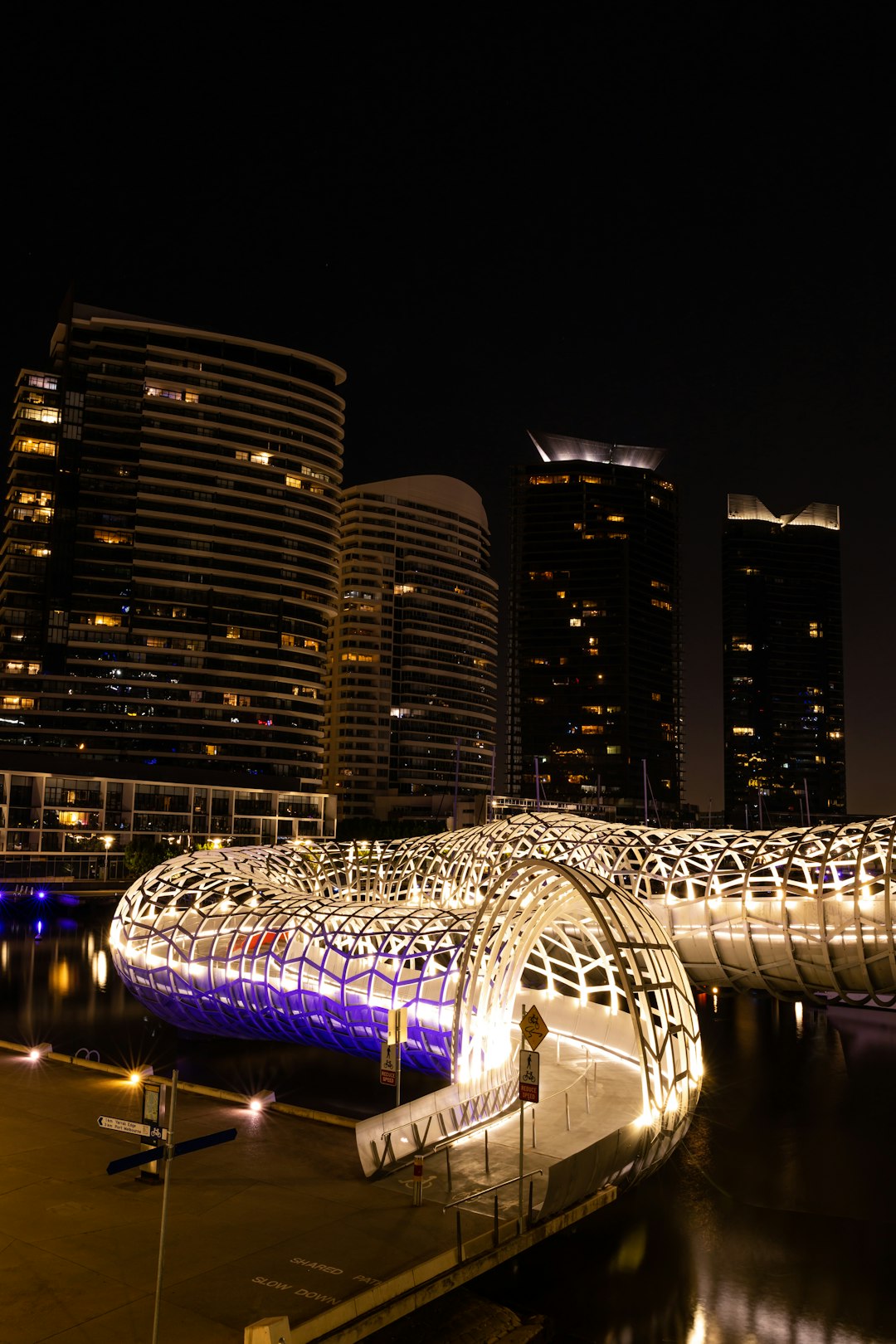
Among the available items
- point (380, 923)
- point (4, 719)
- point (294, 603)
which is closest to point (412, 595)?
point (294, 603)

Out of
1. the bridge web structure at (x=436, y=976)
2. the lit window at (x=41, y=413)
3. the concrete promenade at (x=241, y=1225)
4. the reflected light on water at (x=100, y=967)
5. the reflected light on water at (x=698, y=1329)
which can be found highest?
the lit window at (x=41, y=413)

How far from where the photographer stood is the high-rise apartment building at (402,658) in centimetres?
17800

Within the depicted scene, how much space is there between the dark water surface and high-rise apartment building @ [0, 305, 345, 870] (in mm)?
91812

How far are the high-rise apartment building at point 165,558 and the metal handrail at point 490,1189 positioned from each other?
109 meters

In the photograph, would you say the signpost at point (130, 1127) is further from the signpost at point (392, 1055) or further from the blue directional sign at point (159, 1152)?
the signpost at point (392, 1055)

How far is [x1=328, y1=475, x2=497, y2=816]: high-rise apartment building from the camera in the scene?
17800cm

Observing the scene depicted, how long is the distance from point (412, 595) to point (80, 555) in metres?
68.9

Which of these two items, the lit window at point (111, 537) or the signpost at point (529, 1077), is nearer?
the signpost at point (529, 1077)

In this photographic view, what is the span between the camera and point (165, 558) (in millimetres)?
136875

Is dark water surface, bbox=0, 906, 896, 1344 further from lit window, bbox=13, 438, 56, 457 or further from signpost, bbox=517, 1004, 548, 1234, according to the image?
lit window, bbox=13, 438, 56, 457

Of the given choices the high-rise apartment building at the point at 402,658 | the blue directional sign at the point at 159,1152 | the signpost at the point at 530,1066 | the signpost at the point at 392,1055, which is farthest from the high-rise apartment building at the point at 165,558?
the blue directional sign at the point at 159,1152

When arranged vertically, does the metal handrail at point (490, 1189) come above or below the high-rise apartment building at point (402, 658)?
below

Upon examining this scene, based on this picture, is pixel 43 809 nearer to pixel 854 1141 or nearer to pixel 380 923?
pixel 380 923

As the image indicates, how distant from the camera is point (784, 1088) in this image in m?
29.8
